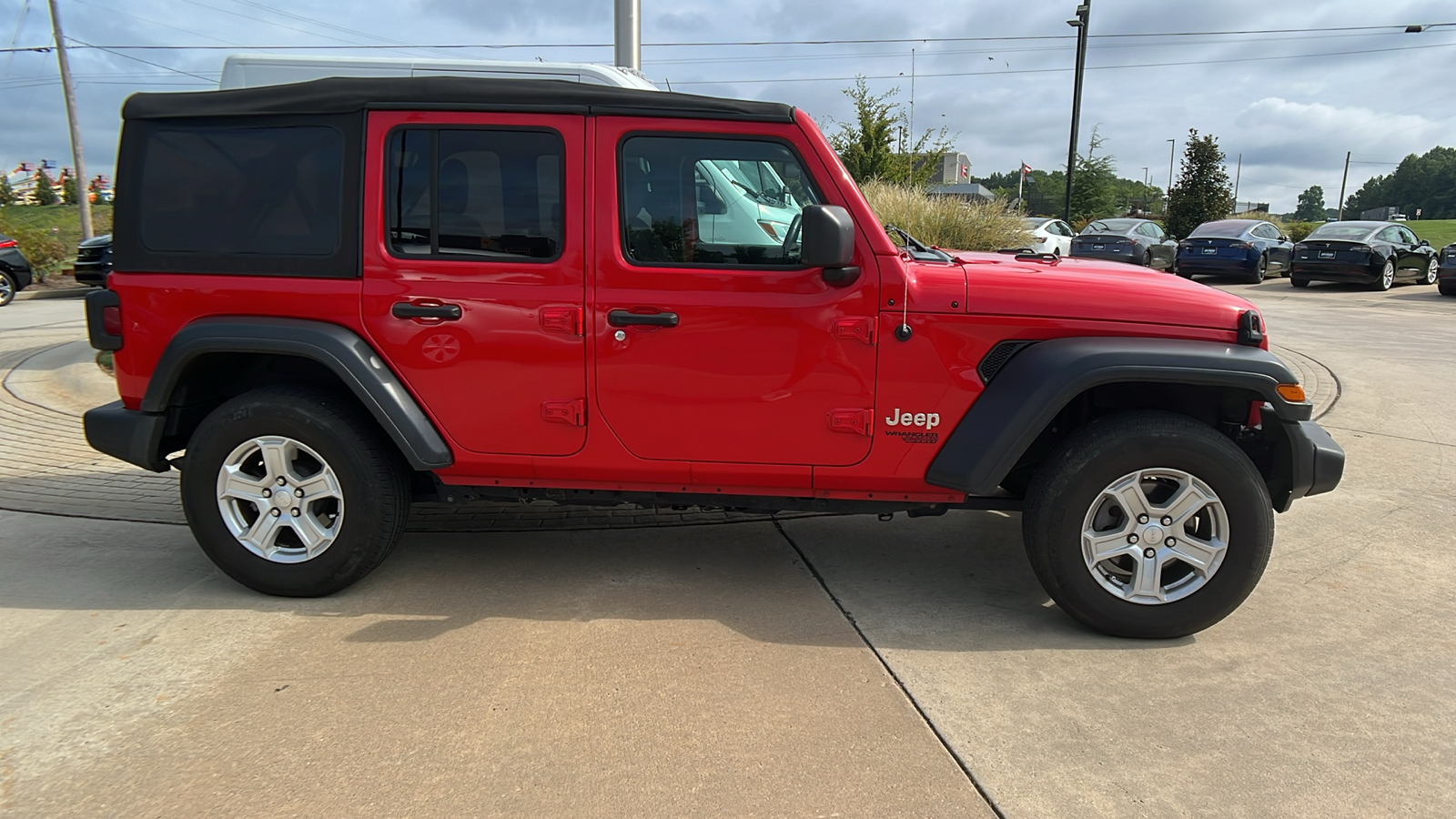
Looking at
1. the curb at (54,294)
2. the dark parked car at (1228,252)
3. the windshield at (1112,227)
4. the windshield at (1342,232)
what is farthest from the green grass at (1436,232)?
the curb at (54,294)

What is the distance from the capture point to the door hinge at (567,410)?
3.58 metres

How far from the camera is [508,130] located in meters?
3.51

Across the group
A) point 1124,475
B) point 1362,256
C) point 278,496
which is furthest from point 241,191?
point 1362,256

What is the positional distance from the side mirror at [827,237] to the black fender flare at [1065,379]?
30.0 inches

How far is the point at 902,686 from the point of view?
10.2ft

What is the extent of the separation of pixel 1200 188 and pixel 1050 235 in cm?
1289

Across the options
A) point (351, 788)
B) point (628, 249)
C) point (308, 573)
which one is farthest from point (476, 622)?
point (628, 249)

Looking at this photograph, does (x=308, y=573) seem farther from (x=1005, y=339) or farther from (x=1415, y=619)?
(x=1415, y=619)

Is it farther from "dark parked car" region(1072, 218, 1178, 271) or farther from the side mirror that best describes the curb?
"dark parked car" region(1072, 218, 1178, 271)

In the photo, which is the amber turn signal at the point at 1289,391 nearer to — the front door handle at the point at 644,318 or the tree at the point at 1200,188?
the front door handle at the point at 644,318

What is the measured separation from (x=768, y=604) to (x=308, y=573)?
1875mm

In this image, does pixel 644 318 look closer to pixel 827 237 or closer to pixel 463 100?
pixel 827 237

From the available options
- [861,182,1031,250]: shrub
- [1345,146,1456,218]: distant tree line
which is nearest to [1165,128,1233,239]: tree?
[861,182,1031,250]: shrub

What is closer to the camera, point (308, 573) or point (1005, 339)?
point (1005, 339)
